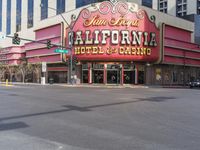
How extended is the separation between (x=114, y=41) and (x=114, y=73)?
19.0 ft

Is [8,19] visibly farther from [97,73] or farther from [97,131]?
[97,131]

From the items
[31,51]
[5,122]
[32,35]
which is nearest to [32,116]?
[5,122]

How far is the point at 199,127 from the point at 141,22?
41599 mm

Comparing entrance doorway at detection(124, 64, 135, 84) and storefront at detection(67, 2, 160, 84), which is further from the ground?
storefront at detection(67, 2, 160, 84)

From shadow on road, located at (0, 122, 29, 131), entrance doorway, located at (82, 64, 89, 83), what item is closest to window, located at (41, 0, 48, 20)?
entrance doorway, located at (82, 64, 89, 83)

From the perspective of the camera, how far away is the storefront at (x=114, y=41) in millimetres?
49469

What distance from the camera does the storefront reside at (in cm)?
4947

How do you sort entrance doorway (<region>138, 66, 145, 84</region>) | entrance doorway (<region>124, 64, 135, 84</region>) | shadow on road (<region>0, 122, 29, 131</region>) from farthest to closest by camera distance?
1. entrance doorway (<region>138, 66, 145, 84</region>)
2. entrance doorway (<region>124, 64, 135, 84</region>)
3. shadow on road (<region>0, 122, 29, 131</region>)

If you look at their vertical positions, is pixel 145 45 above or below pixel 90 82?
above

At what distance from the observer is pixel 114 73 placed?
52188 millimetres

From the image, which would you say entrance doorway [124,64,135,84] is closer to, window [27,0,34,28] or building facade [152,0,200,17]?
window [27,0,34,28]

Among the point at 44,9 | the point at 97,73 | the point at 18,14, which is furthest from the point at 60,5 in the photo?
the point at 97,73

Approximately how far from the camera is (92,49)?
164 ft

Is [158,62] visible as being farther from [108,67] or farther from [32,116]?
[32,116]
